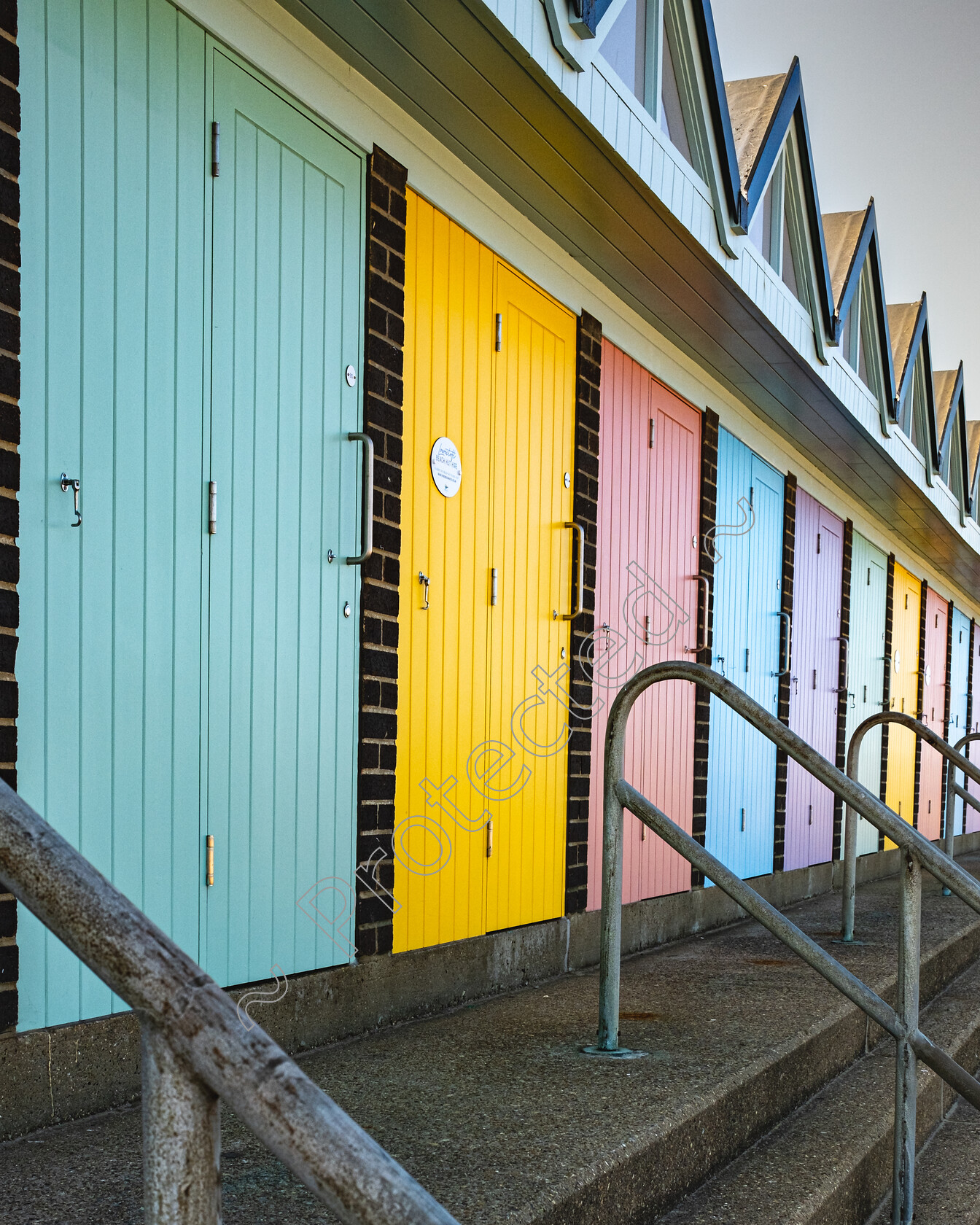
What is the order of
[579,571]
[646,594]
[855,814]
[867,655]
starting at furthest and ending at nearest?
[867,655] → [646,594] → [579,571] → [855,814]

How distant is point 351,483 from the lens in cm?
326

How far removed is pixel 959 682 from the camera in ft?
45.3

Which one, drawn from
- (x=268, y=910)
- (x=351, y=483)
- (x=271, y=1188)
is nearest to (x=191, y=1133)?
(x=271, y=1188)

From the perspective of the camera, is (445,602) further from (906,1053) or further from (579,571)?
(906,1053)

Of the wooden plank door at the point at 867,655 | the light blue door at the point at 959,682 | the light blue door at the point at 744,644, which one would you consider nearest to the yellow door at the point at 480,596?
the light blue door at the point at 744,644

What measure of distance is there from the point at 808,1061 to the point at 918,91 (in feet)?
37.5

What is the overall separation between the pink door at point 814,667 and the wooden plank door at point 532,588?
141 inches

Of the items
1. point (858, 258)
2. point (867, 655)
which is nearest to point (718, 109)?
point (858, 258)

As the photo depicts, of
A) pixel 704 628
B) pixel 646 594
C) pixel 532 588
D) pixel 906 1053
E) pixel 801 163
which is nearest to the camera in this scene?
pixel 906 1053

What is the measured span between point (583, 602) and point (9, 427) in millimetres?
2810

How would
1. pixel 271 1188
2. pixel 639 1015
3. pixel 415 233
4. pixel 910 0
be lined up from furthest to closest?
pixel 910 0 < pixel 415 233 < pixel 639 1015 < pixel 271 1188

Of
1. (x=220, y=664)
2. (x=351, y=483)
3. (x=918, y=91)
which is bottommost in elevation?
(x=220, y=664)

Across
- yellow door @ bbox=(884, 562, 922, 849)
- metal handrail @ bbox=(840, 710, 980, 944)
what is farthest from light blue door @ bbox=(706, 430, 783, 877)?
yellow door @ bbox=(884, 562, 922, 849)

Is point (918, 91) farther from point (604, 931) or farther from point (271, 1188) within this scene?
point (271, 1188)
